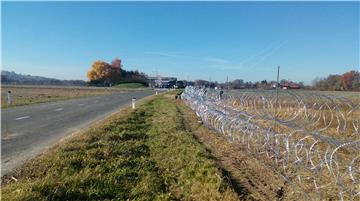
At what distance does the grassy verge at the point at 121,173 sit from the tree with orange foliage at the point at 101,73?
9809 centimetres

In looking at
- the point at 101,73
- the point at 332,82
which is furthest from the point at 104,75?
the point at 332,82

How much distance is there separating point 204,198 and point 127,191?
1148 millimetres

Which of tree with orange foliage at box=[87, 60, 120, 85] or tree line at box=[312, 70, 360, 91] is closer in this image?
tree line at box=[312, 70, 360, 91]

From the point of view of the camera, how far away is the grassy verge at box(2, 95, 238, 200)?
450cm

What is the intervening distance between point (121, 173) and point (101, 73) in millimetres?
101063

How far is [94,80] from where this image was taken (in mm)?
103750

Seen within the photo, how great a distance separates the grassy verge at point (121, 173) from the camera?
4.50m

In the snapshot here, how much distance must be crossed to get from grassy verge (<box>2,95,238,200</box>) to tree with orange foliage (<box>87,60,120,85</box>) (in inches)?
3862

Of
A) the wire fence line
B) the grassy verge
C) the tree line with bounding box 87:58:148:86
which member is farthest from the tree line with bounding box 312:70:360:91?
the tree line with bounding box 87:58:148:86

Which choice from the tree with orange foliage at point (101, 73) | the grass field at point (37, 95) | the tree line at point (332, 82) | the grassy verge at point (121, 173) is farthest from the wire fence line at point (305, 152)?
the tree with orange foliage at point (101, 73)

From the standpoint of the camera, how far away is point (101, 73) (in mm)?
102938

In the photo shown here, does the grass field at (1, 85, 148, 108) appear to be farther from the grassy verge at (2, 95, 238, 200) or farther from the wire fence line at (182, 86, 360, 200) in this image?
the wire fence line at (182, 86, 360, 200)

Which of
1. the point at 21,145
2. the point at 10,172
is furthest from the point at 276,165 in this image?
the point at 21,145

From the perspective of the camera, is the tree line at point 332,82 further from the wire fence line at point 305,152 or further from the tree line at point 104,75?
the tree line at point 104,75
